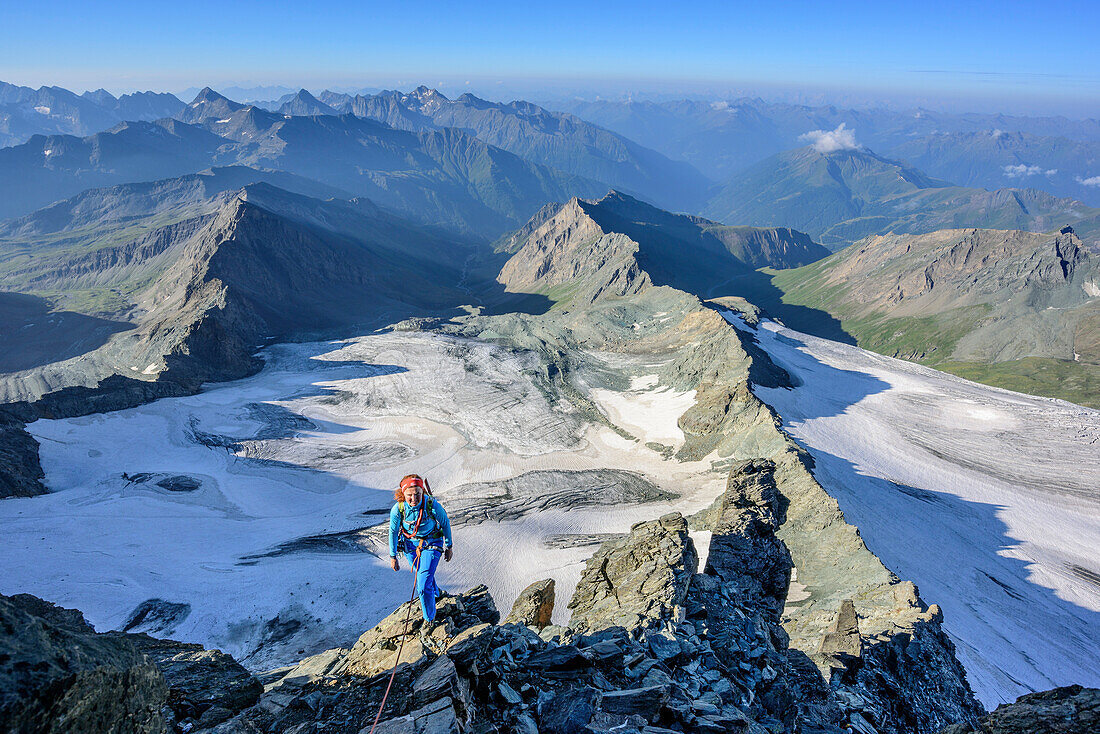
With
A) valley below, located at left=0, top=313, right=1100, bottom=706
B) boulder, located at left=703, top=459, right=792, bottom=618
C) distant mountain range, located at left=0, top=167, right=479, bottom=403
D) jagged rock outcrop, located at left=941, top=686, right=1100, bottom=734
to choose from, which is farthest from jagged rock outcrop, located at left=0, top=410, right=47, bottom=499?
jagged rock outcrop, located at left=941, top=686, right=1100, bottom=734

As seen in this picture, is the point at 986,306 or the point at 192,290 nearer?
the point at 192,290

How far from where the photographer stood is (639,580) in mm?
21969

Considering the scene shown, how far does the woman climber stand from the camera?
521 inches

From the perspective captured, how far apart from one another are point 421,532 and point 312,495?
134 ft

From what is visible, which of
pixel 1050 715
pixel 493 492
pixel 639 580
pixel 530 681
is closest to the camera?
pixel 1050 715

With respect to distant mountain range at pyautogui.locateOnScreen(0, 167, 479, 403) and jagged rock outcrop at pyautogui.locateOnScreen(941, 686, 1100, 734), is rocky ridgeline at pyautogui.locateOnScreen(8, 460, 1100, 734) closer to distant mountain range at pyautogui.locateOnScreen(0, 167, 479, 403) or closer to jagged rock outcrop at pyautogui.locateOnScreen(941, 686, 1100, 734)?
jagged rock outcrop at pyautogui.locateOnScreen(941, 686, 1100, 734)

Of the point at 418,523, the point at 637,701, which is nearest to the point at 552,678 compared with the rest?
the point at 637,701

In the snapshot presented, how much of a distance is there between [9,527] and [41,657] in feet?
144

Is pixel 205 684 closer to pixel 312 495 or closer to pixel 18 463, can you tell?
pixel 312 495

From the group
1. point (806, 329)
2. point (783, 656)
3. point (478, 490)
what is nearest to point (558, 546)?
point (478, 490)

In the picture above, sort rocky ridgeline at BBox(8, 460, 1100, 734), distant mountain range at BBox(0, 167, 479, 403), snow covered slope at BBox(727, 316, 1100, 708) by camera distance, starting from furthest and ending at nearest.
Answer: distant mountain range at BBox(0, 167, 479, 403), snow covered slope at BBox(727, 316, 1100, 708), rocky ridgeline at BBox(8, 460, 1100, 734)

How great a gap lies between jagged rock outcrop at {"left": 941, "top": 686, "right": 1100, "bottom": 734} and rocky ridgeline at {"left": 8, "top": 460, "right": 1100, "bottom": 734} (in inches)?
1.6

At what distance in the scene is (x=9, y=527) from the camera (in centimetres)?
3525

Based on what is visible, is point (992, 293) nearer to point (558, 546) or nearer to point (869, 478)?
point (869, 478)
